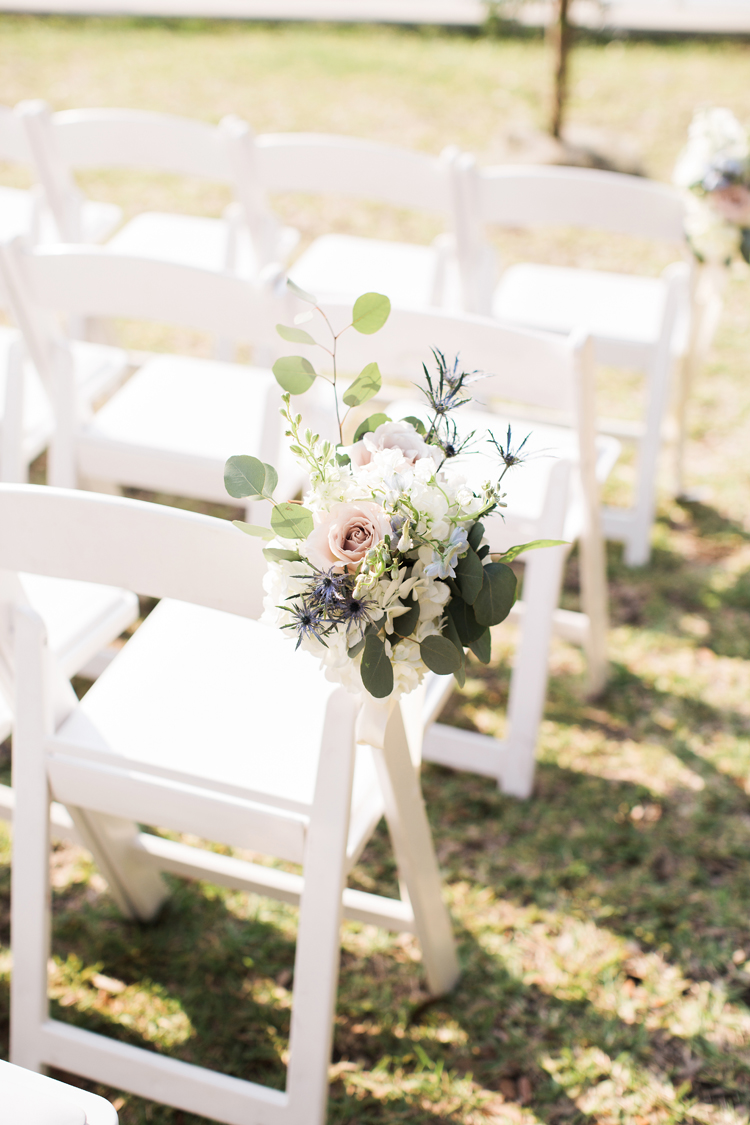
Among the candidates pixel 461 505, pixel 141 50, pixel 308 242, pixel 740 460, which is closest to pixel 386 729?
pixel 461 505

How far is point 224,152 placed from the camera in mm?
2867

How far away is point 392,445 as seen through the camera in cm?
119

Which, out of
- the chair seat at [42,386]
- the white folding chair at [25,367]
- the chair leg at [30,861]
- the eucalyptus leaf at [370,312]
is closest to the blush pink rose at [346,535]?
the eucalyptus leaf at [370,312]

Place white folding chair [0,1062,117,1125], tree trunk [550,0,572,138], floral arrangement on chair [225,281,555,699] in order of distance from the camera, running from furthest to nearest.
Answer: tree trunk [550,0,572,138]
floral arrangement on chair [225,281,555,699]
white folding chair [0,1062,117,1125]

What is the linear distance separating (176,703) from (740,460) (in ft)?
8.23

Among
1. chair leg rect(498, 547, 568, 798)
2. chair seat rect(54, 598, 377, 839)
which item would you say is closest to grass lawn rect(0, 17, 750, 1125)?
chair leg rect(498, 547, 568, 798)

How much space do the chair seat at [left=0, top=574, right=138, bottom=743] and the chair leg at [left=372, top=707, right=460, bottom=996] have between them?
0.67 meters

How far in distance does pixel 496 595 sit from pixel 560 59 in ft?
16.3

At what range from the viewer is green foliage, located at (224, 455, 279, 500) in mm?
1120

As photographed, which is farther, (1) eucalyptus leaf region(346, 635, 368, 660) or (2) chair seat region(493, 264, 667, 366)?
(2) chair seat region(493, 264, 667, 366)

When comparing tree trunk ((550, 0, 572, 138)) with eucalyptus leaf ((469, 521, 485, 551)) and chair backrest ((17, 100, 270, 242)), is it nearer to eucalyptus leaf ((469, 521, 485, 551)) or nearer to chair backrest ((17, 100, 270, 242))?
chair backrest ((17, 100, 270, 242))

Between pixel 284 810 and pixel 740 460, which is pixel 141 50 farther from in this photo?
pixel 284 810

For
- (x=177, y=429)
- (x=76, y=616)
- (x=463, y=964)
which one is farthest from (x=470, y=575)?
(x=177, y=429)

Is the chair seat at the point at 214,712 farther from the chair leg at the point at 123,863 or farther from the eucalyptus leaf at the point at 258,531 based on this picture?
the eucalyptus leaf at the point at 258,531
